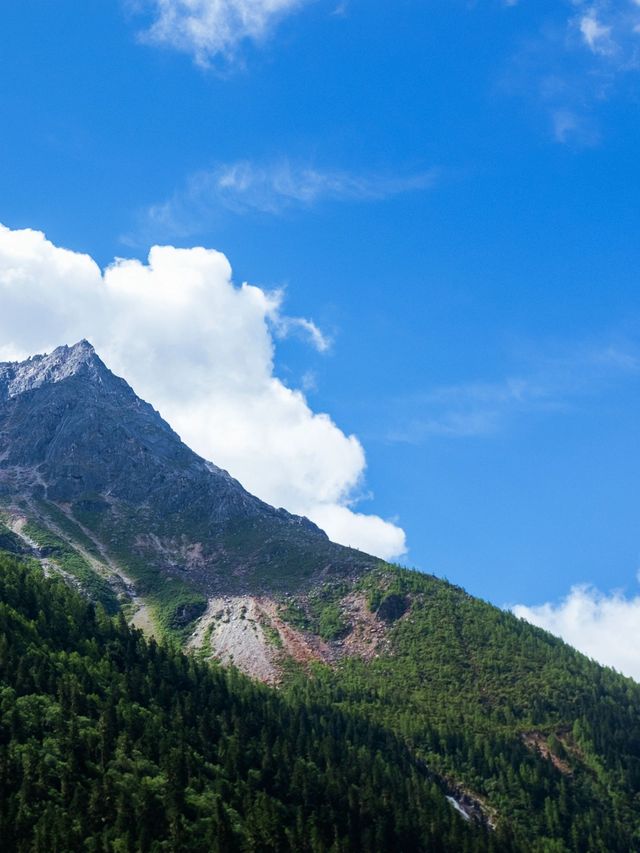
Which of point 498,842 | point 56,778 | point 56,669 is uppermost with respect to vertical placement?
point 498,842

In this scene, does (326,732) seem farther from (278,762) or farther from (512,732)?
(512,732)

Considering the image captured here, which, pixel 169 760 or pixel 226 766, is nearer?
pixel 169 760

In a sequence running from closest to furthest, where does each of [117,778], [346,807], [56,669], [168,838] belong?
1. [168,838]
2. [117,778]
3. [346,807]
4. [56,669]

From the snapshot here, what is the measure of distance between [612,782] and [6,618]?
483ft

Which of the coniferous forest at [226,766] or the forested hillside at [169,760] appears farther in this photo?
the coniferous forest at [226,766]

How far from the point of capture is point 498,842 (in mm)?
142750

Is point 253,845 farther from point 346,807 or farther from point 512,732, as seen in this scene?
point 512,732

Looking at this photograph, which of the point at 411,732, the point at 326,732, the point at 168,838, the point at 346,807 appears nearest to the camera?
the point at 168,838

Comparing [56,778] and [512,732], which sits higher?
[512,732]

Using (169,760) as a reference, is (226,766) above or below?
above

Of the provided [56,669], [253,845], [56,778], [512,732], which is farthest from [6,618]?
[512,732]

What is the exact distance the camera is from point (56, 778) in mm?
118375

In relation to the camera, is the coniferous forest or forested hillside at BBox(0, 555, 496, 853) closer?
forested hillside at BBox(0, 555, 496, 853)

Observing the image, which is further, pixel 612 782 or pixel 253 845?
pixel 612 782
